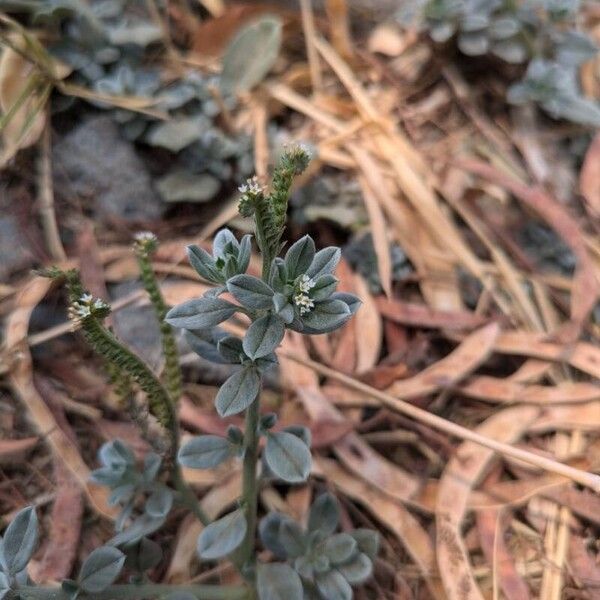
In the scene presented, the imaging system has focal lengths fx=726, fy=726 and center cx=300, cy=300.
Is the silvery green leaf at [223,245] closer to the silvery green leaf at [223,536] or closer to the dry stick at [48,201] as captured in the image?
the silvery green leaf at [223,536]

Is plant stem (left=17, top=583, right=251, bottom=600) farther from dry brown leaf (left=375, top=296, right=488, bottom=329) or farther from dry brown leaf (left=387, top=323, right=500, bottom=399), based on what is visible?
dry brown leaf (left=375, top=296, right=488, bottom=329)

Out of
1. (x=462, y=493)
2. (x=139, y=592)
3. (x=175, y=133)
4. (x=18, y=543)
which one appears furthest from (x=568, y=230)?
Result: (x=18, y=543)

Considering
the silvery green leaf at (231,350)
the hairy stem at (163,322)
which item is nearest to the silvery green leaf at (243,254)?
the silvery green leaf at (231,350)

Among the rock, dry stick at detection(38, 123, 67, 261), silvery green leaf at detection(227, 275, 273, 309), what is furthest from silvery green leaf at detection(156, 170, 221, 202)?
silvery green leaf at detection(227, 275, 273, 309)

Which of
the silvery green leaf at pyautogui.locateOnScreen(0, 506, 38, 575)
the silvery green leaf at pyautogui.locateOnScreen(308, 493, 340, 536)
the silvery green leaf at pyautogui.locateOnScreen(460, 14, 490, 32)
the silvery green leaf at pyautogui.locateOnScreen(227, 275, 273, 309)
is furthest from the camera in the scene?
the silvery green leaf at pyautogui.locateOnScreen(460, 14, 490, 32)

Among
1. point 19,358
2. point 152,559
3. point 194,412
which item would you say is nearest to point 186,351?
point 194,412

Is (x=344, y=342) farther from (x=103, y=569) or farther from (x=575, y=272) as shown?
(x=103, y=569)

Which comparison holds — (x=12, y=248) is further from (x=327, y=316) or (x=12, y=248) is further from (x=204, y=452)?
(x=327, y=316)
